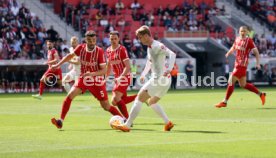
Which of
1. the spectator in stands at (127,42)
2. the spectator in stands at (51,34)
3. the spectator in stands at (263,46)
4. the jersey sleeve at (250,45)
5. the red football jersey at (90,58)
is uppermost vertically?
the red football jersey at (90,58)

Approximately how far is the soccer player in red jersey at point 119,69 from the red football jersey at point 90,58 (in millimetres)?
1214

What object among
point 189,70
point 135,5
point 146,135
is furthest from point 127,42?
point 146,135

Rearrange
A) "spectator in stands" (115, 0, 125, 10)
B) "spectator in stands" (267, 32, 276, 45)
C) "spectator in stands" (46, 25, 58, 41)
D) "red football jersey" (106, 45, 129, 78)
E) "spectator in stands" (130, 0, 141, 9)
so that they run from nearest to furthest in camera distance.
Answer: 1. "red football jersey" (106, 45, 129, 78)
2. "spectator in stands" (46, 25, 58, 41)
3. "spectator in stands" (115, 0, 125, 10)
4. "spectator in stands" (130, 0, 141, 9)
5. "spectator in stands" (267, 32, 276, 45)

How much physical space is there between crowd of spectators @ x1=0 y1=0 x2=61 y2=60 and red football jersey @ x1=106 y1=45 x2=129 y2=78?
76.5 feet

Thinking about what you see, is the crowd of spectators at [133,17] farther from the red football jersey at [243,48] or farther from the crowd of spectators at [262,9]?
the red football jersey at [243,48]

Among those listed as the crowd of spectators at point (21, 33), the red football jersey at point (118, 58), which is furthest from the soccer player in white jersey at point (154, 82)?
the crowd of spectators at point (21, 33)

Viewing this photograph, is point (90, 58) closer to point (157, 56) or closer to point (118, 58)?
point (157, 56)

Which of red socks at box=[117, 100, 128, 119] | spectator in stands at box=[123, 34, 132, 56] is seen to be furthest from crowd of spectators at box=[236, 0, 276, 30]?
red socks at box=[117, 100, 128, 119]

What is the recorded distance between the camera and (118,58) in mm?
20062

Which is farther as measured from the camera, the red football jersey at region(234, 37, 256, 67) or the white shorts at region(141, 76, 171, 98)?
the red football jersey at region(234, 37, 256, 67)

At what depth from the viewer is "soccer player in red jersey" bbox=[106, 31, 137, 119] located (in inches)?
757

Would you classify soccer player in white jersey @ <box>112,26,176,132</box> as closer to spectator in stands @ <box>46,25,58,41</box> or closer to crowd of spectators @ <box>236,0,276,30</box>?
spectator in stands @ <box>46,25,58,41</box>

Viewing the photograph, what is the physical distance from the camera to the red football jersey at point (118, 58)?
19.8 metres

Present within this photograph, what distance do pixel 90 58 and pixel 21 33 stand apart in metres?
27.0
